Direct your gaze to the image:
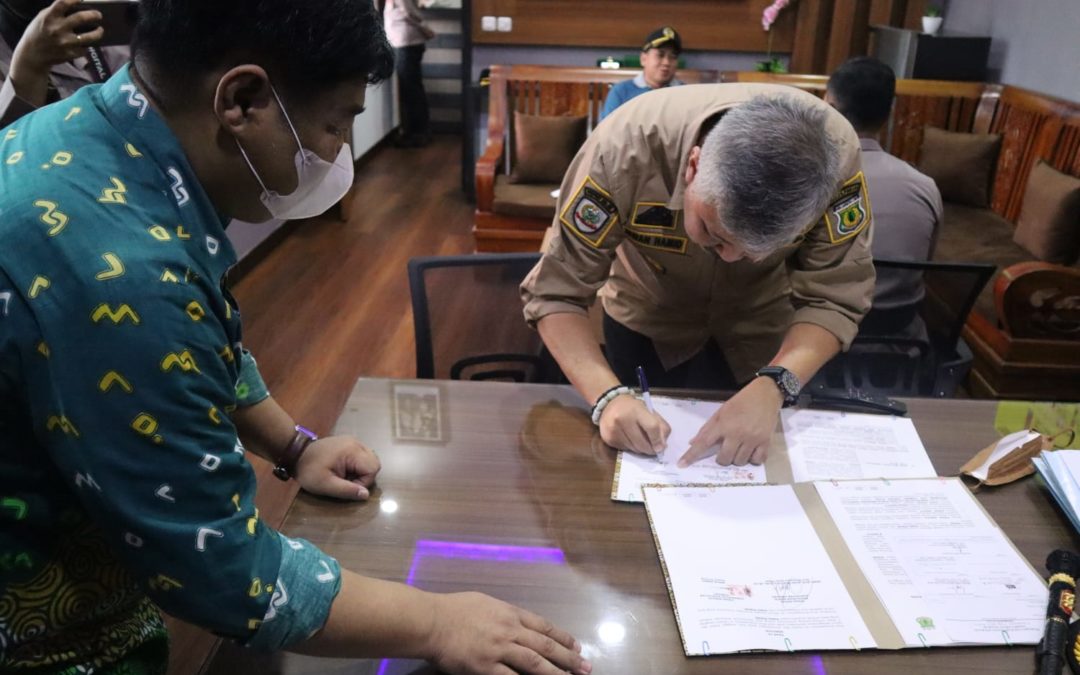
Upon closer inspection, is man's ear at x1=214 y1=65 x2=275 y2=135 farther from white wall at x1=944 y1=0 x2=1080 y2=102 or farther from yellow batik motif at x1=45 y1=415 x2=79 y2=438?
white wall at x1=944 y1=0 x2=1080 y2=102

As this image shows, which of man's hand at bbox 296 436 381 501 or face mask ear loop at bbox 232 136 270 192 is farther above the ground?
face mask ear loop at bbox 232 136 270 192

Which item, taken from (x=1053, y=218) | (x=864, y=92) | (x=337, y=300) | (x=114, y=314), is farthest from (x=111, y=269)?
(x=1053, y=218)

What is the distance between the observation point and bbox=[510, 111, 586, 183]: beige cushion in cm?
388

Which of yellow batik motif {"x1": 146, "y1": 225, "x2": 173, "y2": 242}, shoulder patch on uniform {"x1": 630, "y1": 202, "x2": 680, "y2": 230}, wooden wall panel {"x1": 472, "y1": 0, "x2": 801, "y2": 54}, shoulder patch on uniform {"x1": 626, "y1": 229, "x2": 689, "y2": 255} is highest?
yellow batik motif {"x1": 146, "y1": 225, "x2": 173, "y2": 242}

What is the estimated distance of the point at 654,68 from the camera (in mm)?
3635

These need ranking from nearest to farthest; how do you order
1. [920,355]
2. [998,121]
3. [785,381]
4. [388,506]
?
1. [388,506]
2. [785,381]
3. [920,355]
4. [998,121]

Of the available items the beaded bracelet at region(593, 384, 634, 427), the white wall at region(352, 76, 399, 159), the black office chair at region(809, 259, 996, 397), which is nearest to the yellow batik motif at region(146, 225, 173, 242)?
the beaded bracelet at region(593, 384, 634, 427)

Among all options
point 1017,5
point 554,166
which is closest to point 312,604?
point 554,166

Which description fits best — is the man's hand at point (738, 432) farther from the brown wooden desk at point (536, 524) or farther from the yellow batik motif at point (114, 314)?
the yellow batik motif at point (114, 314)

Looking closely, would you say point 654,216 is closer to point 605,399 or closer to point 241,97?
point 605,399

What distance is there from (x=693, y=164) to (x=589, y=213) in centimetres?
23

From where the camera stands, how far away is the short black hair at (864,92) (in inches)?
85.1

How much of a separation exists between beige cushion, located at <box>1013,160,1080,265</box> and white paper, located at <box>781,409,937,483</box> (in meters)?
2.21

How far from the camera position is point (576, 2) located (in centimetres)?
447
